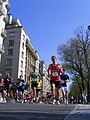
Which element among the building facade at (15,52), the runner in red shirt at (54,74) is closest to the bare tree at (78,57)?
the building facade at (15,52)

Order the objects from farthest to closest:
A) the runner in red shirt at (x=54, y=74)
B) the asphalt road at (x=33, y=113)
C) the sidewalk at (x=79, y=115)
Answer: the runner in red shirt at (x=54, y=74), the asphalt road at (x=33, y=113), the sidewalk at (x=79, y=115)

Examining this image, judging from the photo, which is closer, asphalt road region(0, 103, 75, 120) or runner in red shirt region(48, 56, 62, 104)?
asphalt road region(0, 103, 75, 120)

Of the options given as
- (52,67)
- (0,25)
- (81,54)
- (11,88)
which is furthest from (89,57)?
(52,67)

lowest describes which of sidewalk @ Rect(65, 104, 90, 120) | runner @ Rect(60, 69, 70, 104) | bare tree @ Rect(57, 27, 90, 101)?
sidewalk @ Rect(65, 104, 90, 120)

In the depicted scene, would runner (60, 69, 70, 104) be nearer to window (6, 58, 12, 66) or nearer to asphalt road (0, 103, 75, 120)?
asphalt road (0, 103, 75, 120)

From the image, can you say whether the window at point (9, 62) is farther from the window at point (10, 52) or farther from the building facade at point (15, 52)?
the window at point (10, 52)

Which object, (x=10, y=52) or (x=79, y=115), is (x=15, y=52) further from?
(x=79, y=115)

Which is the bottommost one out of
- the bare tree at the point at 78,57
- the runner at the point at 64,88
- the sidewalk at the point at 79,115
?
the sidewalk at the point at 79,115

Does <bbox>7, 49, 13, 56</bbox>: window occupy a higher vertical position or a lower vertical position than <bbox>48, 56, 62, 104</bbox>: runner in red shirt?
higher

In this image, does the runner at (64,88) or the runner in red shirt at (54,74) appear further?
the runner at (64,88)

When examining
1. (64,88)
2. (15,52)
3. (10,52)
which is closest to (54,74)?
(64,88)

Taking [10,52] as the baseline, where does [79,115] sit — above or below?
below

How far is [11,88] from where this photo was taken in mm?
17219

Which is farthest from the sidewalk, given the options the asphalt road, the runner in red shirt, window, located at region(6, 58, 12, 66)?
window, located at region(6, 58, 12, 66)
